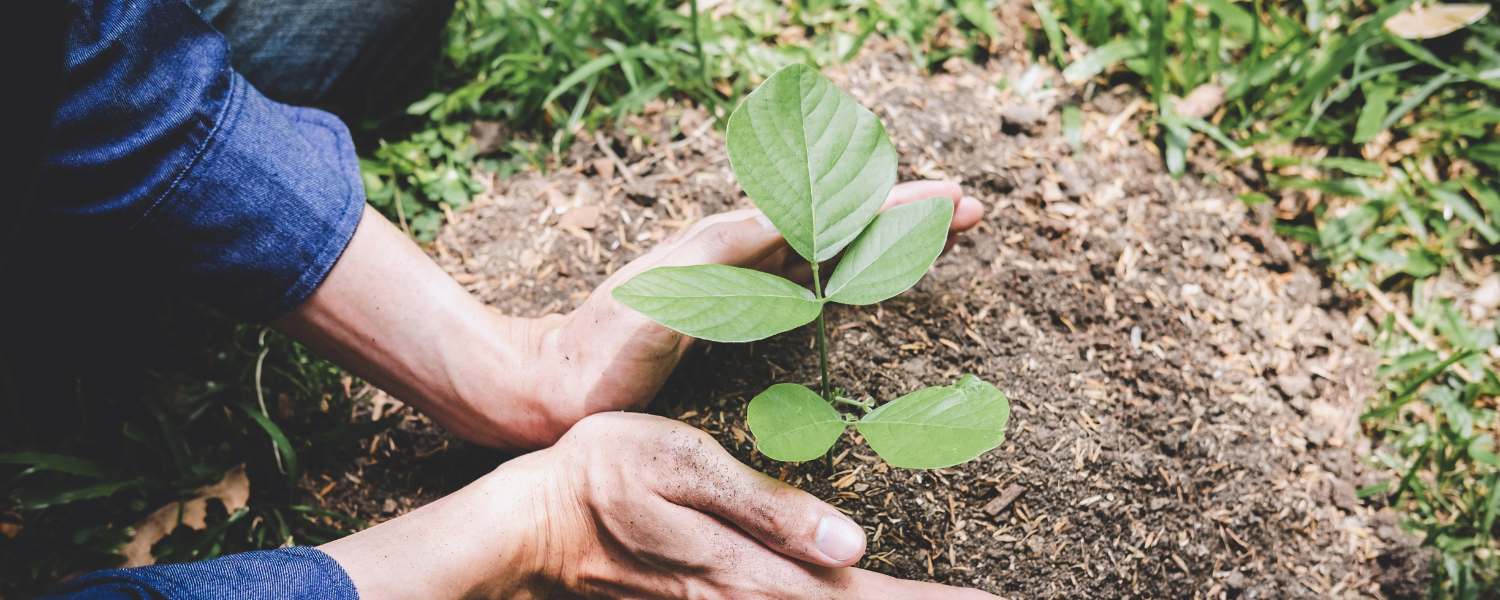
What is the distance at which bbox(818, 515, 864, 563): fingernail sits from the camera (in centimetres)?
109

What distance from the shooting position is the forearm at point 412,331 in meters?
1.32

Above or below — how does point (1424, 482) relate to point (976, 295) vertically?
below

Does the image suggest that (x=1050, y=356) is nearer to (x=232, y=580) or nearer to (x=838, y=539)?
(x=838, y=539)

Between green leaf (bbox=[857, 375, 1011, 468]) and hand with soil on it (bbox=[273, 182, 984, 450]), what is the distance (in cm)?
41

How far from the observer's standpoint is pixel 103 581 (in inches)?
36.5

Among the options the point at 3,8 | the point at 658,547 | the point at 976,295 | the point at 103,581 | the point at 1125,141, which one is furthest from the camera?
the point at 1125,141

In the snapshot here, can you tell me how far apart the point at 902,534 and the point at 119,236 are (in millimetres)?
1361

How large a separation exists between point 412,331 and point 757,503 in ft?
2.33

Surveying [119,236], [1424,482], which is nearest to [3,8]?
[119,236]

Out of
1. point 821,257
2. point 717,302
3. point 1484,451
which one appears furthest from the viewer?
point 1484,451

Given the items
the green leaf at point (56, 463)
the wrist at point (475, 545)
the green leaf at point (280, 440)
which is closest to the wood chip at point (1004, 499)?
the wrist at point (475, 545)

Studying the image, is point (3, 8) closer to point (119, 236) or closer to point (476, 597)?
point (119, 236)

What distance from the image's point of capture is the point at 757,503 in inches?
43.9

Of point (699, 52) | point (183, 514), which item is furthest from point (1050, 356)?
point (183, 514)
